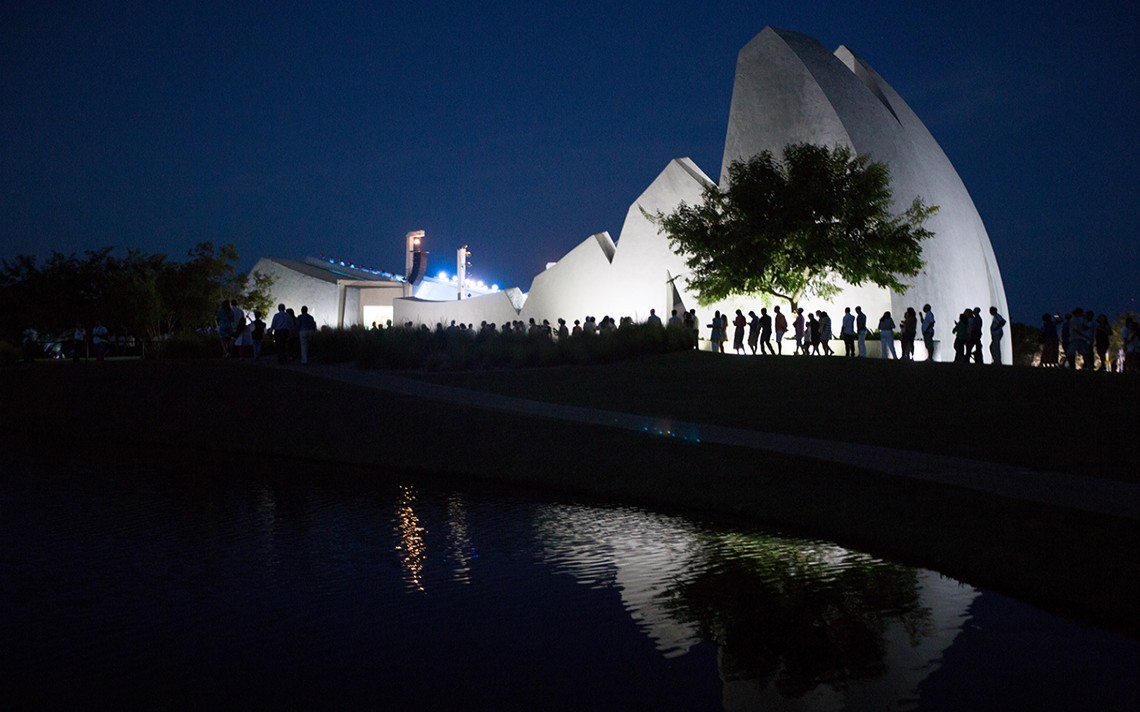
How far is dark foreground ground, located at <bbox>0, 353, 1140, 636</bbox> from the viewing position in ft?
24.4

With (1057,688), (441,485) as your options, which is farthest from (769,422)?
(1057,688)

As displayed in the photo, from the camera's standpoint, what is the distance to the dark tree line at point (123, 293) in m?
46.9

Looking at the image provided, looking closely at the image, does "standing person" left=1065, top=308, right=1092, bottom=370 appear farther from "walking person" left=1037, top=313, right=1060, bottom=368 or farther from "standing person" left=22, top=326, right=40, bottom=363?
"standing person" left=22, top=326, right=40, bottom=363

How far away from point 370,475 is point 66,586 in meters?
5.80

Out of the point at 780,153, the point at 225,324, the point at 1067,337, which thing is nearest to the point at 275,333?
the point at 225,324

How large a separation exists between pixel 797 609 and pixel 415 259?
2219 inches

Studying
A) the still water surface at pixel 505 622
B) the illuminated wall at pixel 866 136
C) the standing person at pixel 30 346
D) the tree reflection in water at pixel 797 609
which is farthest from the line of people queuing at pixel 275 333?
the illuminated wall at pixel 866 136

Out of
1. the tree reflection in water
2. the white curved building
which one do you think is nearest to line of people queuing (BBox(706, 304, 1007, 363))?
the white curved building

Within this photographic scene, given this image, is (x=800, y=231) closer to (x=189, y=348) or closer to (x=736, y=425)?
(x=736, y=425)

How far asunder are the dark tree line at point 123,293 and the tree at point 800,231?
94.4 feet

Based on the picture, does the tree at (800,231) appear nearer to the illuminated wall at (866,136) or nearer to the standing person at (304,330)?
the illuminated wall at (866,136)

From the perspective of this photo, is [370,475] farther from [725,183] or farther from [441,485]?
[725,183]

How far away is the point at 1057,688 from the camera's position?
4785 mm

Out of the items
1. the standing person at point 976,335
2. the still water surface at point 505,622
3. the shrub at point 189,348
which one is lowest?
the still water surface at point 505,622
